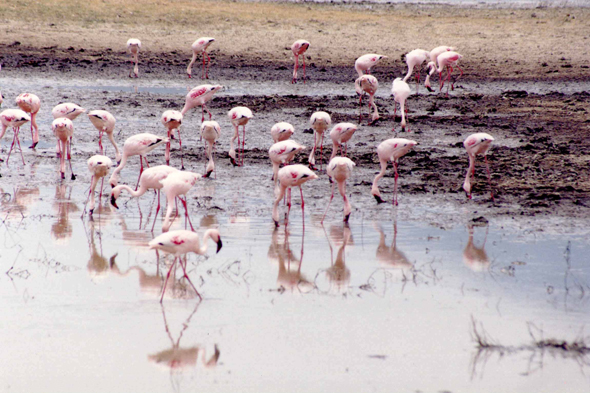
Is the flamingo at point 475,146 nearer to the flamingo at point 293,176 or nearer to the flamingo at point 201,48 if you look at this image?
the flamingo at point 293,176

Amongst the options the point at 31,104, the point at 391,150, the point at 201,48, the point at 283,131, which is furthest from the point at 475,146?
the point at 201,48

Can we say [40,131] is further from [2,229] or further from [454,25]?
[454,25]

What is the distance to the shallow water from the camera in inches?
178

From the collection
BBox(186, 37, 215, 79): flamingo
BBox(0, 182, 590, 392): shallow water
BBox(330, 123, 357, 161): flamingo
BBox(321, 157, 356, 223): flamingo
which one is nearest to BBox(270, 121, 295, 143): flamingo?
BBox(330, 123, 357, 161): flamingo

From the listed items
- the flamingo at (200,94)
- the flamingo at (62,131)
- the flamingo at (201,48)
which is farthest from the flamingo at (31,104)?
the flamingo at (201,48)

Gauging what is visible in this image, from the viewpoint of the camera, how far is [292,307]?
5.51 metres

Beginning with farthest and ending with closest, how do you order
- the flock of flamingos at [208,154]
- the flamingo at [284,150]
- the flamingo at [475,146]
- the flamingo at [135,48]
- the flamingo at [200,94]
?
the flamingo at [135,48], the flamingo at [200,94], the flamingo at [475,146], the flamingo at [284,150], the flock of flamingos at [208,154]

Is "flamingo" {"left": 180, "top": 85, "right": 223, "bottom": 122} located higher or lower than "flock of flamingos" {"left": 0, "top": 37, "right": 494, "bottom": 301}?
higher

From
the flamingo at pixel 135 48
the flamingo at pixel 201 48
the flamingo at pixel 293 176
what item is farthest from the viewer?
the flamingo at pixel 201 48

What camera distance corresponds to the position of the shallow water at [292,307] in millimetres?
4516

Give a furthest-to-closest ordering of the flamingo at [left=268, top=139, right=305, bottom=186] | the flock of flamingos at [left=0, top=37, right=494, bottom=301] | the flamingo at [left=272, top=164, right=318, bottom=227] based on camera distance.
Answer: the flamingo at [left=268, top=139, right=305, bottom=186] < the flamingo at [left=272, top=164, right=318, bottom=227] < the flock of flamingos at [left=0, top=37, right=494, bottom=301]

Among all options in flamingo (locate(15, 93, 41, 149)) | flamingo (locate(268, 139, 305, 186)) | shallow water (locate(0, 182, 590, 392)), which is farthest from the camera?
flamingo (locate(15, 93, 41, 149))

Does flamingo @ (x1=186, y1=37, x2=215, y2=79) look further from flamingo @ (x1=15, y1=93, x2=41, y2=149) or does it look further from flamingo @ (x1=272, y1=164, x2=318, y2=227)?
flamingo @ (x1=272, y1=164, x2=318, y2=227)

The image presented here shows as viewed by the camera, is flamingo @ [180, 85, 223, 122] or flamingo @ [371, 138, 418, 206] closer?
flamingo @ [371, 138, 418, 206]
